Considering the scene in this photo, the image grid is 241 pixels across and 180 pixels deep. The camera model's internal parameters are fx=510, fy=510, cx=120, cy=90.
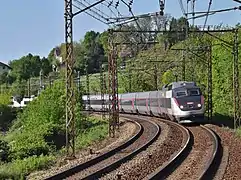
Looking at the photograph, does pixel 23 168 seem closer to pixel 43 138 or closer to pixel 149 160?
pixel 149 160

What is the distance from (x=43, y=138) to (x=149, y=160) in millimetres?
19045

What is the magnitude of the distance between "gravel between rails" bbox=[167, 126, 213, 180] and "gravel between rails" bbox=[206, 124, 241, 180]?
77 centimetres

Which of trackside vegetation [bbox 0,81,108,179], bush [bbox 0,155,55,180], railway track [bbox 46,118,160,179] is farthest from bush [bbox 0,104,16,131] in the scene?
bush [bbox 0,155,55,180]

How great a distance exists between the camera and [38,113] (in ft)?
154

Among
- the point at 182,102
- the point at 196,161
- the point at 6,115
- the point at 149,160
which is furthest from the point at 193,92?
the point at 6,115

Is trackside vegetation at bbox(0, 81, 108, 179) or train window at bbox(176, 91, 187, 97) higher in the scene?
train window at bbox(176, 91, 187, 97)

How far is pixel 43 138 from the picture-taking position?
37.4 metres

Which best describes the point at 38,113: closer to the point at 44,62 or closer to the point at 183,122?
the point at 183,122

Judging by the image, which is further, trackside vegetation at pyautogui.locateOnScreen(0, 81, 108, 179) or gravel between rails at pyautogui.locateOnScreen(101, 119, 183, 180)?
trackside vegetation at pyautogui.locateOnScreen(0, 81, 108, 179)

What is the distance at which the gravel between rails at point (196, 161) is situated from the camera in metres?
16.1

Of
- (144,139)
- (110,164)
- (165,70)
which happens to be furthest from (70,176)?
(165,70)

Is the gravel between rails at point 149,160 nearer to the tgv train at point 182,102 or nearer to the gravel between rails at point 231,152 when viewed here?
the gravel between rails at point 231,152

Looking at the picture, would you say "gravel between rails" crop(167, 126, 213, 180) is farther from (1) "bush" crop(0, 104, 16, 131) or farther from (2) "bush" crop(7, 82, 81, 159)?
(1) "bush" crop(0, 104, 16, 131)

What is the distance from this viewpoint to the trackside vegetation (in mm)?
21286
